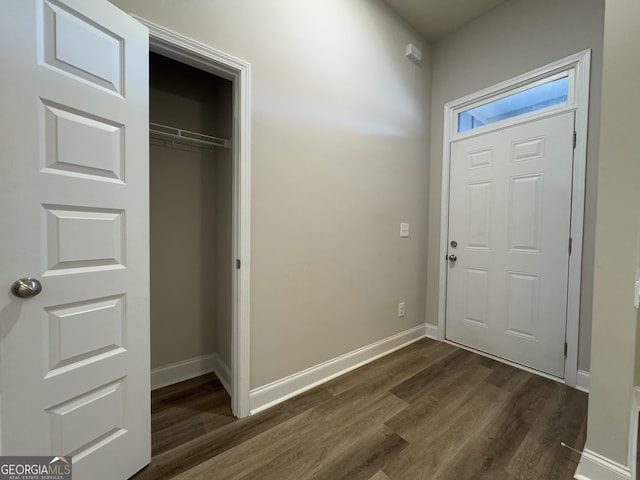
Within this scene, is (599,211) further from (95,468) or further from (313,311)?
(95,468)

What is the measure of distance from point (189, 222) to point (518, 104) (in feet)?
9.89

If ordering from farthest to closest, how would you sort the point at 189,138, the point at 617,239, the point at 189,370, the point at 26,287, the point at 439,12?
the point at 439,12 < the point at 189,370 < the point at 189,138 < the point at 617,239 < the point at 26,287

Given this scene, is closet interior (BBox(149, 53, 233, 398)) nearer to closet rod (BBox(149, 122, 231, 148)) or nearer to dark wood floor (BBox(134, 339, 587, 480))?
closet rod (BBox(149, 122, 231, 148))

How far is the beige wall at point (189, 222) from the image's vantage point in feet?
6.65

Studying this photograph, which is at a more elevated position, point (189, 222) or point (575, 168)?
point (575, 168)

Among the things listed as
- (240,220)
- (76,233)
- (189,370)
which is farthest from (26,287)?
(189,370)

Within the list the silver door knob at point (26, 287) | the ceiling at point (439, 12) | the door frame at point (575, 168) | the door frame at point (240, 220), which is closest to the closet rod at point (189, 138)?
the door frame at point (240, 220)

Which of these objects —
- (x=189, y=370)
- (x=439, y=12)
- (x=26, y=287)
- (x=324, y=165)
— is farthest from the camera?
(x=439, y=12)

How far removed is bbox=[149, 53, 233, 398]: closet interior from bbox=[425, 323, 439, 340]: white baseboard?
6.94 feet

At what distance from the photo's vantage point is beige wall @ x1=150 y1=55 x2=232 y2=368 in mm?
2027

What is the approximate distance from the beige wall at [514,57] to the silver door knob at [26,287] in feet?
9.79

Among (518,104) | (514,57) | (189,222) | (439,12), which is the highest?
(439,12)

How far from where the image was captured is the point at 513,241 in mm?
2322

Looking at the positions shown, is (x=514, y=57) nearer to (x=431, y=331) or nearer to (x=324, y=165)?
(x=324, y=165)
